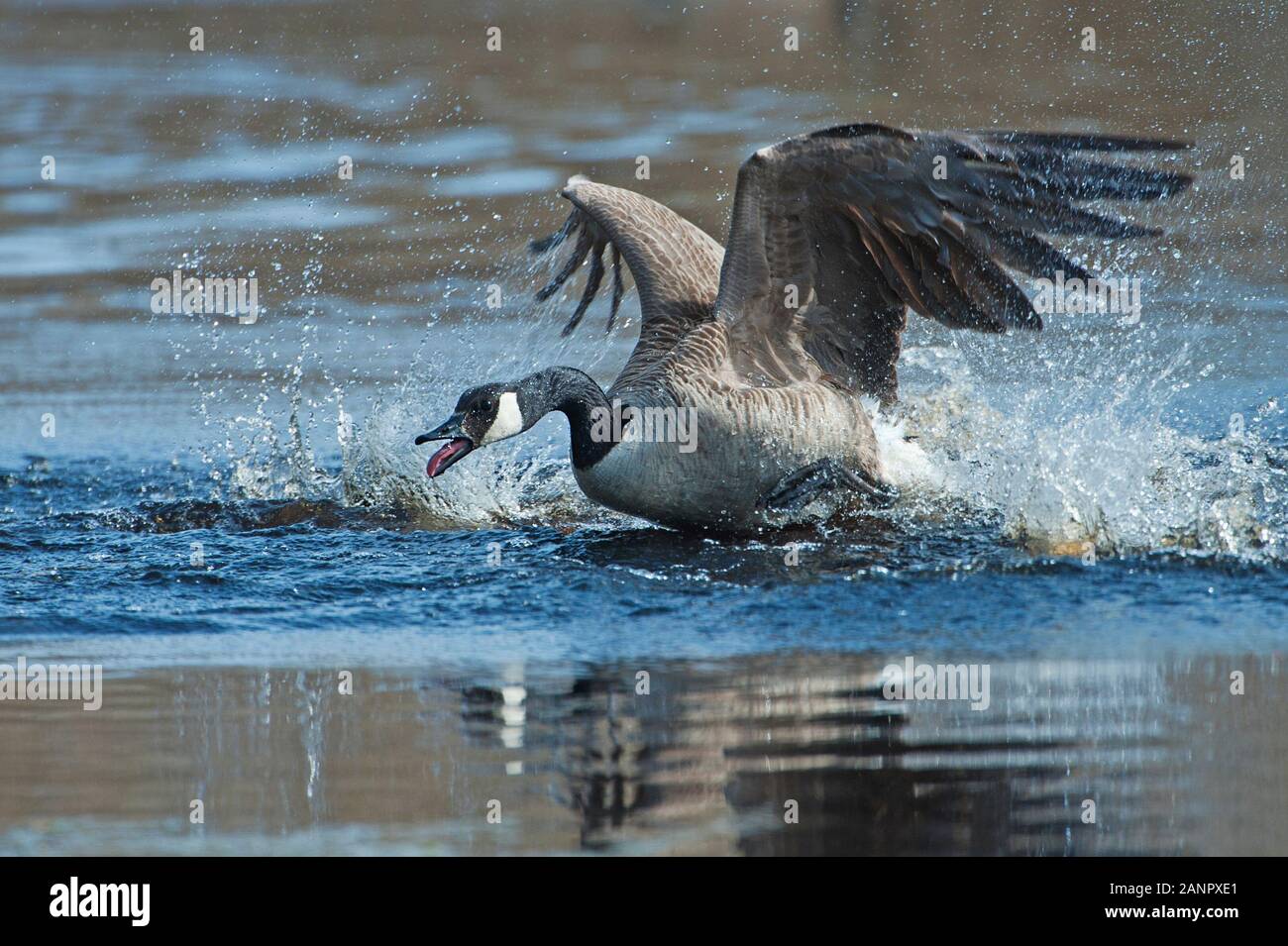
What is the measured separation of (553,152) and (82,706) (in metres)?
10.7

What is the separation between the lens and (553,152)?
15.7m

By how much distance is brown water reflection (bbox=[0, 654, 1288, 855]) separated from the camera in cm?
445

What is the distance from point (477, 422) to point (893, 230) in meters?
2.13

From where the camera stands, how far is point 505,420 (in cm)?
775

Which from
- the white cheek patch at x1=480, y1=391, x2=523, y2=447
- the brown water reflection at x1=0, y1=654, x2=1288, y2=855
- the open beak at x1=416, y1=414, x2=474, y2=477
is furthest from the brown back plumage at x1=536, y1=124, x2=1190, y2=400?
the brown water reflection at x1=0, y1=654, x2=1288, y2=855

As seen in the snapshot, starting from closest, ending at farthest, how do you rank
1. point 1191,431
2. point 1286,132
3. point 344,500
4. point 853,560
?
point 853,560, point 344,500, point 1191,431, point 1286,132

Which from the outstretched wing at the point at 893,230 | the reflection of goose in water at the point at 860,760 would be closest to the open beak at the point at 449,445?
the outstretched wing at the point at 893,230

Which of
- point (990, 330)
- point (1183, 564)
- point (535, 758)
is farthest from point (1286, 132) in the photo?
point (535, 758)

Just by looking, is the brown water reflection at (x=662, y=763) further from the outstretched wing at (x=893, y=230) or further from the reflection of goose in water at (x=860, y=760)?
the outstretched wing at (x=893, y=230)

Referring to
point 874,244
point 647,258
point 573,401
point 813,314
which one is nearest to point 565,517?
→ point 573,401

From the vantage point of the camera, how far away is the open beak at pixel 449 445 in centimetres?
754

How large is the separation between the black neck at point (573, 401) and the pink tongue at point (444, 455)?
0.36 meters

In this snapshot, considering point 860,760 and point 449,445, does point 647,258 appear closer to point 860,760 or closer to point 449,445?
point 449,445

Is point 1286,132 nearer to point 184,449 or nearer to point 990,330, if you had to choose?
point 990,330
